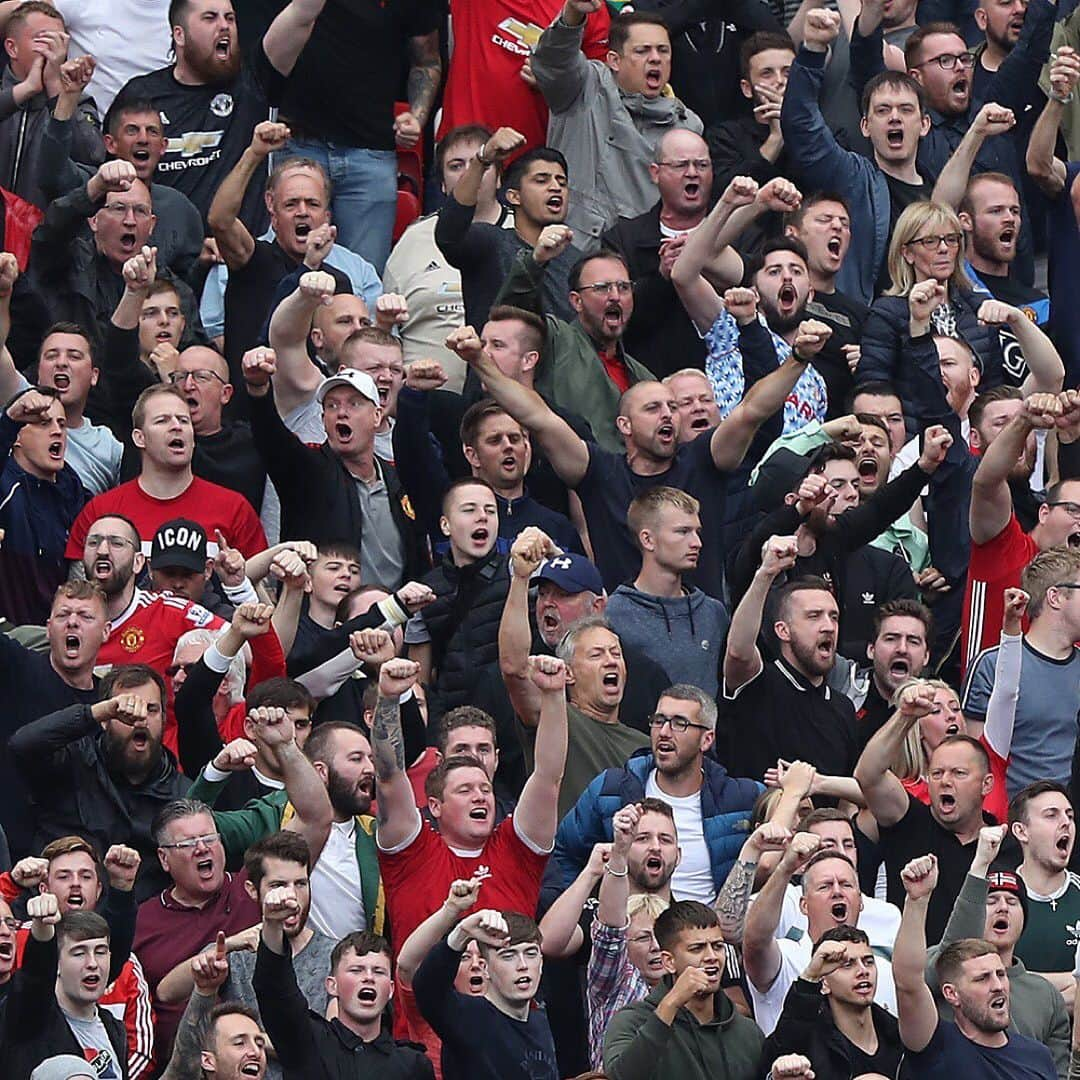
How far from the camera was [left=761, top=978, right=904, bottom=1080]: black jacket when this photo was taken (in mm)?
11523

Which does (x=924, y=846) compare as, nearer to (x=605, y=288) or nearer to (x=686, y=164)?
(x=605, y=288)

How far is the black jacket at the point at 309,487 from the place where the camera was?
13906mm

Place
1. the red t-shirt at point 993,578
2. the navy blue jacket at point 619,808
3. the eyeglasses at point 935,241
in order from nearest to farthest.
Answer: the navy blue jacket at point 619,808 → the red t-shirt at point 993,578 → the eyeglasses at point 935,241

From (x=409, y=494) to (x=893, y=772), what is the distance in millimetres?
2334

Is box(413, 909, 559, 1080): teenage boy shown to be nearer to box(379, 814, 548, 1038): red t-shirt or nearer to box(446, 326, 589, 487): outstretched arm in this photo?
box(379, 814, 548, 1038): red t-shirt

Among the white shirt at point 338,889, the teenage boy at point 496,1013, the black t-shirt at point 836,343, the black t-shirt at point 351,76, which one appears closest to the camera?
the teenage boy at point 496,1013

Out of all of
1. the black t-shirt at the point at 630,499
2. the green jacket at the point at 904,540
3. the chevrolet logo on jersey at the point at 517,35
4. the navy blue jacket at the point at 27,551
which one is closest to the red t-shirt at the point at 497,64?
the chevrolet logo on jersey at the point at 517,35

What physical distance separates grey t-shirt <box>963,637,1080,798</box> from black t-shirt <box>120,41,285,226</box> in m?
4.70

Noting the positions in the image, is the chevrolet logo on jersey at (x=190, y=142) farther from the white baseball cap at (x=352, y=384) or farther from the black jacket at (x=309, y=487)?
the black jacket at (x=309, y=487)

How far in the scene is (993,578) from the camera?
14.4 metres

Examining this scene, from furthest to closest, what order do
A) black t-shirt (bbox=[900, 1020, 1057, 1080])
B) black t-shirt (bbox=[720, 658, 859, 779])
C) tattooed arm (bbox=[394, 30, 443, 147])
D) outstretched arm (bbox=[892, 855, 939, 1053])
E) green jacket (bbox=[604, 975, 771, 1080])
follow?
1. tattooed arm (bbox=[394, 30, 443, 147])
2. black t-shirt (bbox=[720, 658, 859, 779])
3. black t-shirt (bbox=[900, 1020, 1057, 1080])
4. outstretched arm (bbox=[892, 855, 939, 1053])
5. green jacket (bbox=[604, 975, 771, 1080])

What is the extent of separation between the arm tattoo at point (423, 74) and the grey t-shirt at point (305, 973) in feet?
19.4

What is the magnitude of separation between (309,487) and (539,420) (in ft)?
3.10

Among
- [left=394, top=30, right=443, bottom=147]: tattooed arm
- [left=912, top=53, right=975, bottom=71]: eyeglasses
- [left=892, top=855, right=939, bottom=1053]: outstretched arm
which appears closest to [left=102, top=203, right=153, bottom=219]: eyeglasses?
[left=394, top=30, right=443, bottom=147]: tattooed arm
